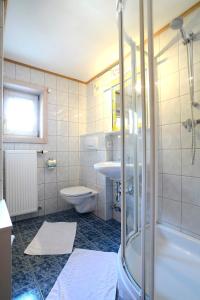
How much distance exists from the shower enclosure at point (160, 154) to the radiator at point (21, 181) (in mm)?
1587

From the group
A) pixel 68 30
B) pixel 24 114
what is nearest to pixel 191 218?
pixel 68 30

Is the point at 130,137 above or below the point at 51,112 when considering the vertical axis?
below

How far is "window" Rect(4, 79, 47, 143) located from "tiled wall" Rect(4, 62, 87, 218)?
0.10 meters

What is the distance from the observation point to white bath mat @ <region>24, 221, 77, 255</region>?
5.33ft

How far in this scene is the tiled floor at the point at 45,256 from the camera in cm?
120

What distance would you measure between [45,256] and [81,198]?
866mm

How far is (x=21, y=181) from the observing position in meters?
2.22

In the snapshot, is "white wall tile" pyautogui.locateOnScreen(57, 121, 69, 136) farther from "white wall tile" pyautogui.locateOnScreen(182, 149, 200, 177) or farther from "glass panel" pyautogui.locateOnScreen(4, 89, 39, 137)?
"white wall tile" pyautogui.locateOnScreen(182, 149, 200, 177)

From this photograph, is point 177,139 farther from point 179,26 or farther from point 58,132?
point 58,132

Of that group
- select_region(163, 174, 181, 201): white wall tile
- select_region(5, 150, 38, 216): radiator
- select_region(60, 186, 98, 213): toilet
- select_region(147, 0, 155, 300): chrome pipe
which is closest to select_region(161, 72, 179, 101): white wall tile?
select_region(163, 174, 181, 201): white wall tile

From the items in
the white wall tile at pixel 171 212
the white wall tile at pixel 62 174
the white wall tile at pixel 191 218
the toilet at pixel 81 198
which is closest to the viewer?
the white wall tile at pixel 191 218

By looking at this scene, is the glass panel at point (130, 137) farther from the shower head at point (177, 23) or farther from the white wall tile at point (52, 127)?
the white wall tile at point (52, 127)

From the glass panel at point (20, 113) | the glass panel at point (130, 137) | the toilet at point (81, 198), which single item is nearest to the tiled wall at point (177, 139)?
the glass panel at point (130, 137)

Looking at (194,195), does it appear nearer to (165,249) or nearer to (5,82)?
(165,249)
